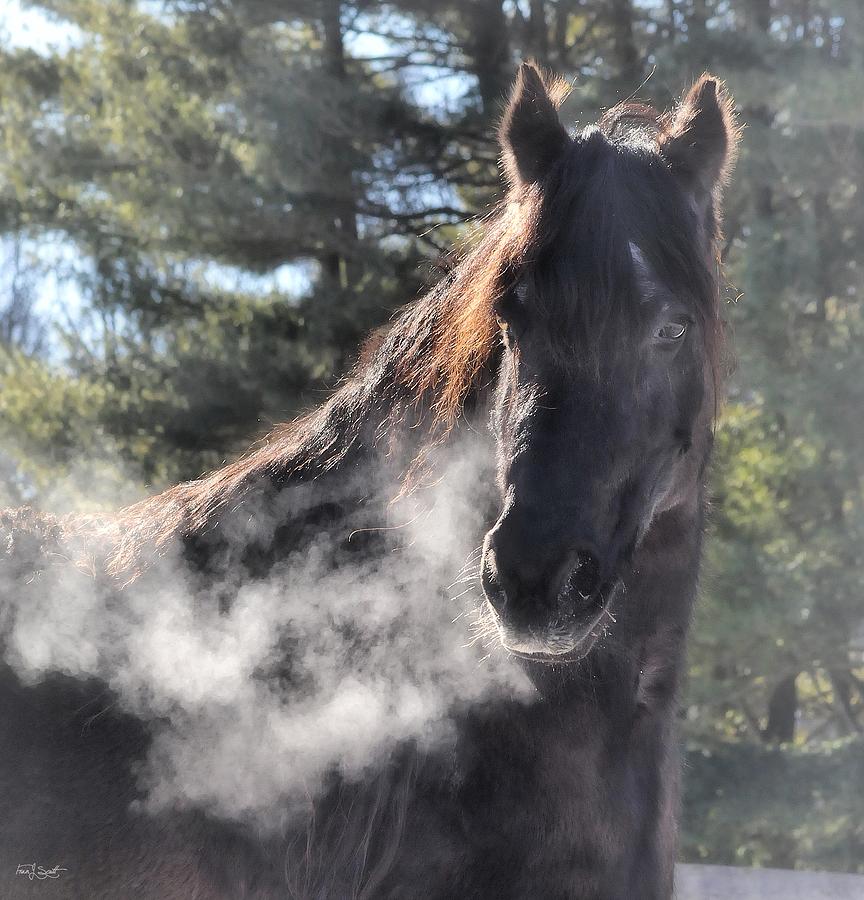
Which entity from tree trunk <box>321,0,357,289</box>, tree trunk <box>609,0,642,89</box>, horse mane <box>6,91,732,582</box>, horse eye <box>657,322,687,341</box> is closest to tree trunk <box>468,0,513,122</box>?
tree trunk <box>609,0,642,89</box>

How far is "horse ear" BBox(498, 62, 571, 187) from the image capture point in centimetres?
188

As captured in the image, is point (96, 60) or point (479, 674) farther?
point (96, 60)

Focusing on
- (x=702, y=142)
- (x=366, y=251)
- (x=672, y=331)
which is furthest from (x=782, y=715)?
(x=672, y=331)

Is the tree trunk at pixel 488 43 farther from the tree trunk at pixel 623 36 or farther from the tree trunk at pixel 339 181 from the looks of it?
the tree trunk at pixel 339 181

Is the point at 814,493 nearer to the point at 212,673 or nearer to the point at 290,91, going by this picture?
the point at 290,91

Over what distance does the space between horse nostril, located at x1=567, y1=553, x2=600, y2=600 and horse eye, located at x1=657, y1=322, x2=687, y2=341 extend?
1.39ft

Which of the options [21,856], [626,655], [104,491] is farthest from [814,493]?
[21,856]

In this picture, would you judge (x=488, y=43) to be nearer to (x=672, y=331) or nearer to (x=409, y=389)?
(x=409, y=389)

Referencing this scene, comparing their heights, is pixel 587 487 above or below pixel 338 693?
above

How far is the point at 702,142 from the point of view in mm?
1899

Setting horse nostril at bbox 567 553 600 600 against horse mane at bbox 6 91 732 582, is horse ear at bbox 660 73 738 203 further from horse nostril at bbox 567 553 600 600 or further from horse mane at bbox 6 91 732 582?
horse nostril at bbox 567 553 600 600

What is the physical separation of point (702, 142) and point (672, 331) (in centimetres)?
47

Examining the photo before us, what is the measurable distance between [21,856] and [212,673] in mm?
452

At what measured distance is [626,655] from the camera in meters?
1.81
